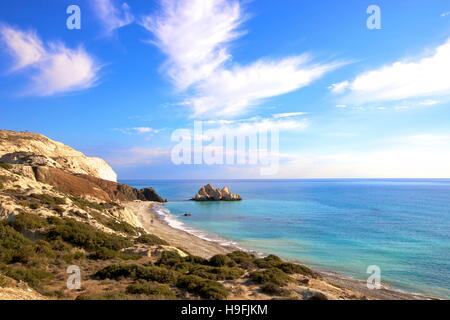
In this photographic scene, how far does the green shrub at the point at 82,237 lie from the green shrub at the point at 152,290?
8.73 meters

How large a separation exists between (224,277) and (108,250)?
8117 millimetres

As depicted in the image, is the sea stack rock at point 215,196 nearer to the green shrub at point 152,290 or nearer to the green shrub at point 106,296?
the green shrub at point 152,290

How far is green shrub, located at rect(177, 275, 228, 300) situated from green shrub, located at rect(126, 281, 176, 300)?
3.16 feet

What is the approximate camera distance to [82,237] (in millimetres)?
22141

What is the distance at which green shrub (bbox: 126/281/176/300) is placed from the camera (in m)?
13.7

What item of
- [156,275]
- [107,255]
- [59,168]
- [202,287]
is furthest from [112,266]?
[59,168]

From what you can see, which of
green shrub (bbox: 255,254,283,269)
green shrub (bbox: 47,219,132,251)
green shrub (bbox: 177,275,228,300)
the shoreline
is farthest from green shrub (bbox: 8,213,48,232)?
the shoreline

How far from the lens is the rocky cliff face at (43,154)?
57750mm

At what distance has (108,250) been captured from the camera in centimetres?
2102

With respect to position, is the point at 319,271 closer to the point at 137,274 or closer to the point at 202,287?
the point at 202,287

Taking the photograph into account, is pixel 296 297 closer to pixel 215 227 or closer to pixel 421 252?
pixel 421 252

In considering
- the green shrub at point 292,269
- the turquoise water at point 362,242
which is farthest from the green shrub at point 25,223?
the turquoise water at point 362,242

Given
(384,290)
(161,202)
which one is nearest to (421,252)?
(384,290)

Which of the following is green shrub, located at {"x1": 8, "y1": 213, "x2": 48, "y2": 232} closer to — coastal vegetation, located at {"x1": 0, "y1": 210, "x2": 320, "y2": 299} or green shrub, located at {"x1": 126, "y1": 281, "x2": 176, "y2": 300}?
coastal vegetation, located at {"x1": 0, "y1": 210, "x2": 320, "y2": 299}
